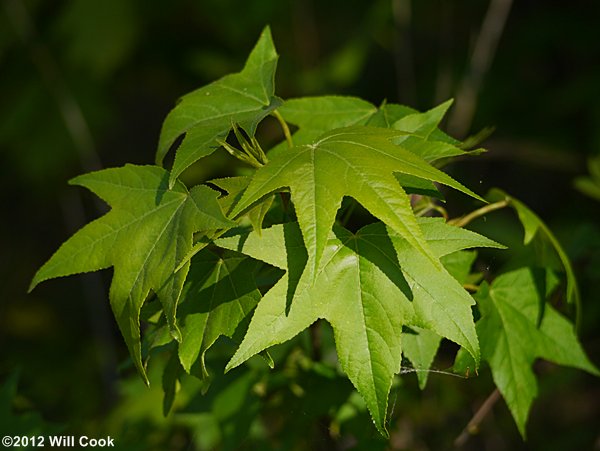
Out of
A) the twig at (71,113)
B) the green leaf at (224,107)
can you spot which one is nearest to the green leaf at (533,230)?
the green leaf at (224,107)

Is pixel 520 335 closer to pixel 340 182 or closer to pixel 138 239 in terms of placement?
pixel 340 182

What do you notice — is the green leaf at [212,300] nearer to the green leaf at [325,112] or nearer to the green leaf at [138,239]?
the green leaf at [138,239]

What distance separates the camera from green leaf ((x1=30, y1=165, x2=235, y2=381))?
0.88 metres

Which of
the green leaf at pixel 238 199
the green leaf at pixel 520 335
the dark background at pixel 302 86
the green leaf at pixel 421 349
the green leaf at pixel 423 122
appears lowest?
the dark background at pixel 302 86

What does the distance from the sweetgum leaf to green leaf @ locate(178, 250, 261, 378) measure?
0.22 feet

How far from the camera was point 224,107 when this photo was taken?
1102 mm

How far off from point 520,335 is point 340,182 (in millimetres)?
509

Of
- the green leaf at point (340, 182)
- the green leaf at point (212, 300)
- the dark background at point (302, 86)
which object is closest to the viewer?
the green leaf at point (340, 182)

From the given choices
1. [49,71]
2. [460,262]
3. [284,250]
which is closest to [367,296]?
[284,250]

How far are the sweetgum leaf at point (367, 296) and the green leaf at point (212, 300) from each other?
0.07 metres

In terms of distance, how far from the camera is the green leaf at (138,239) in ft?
2.90

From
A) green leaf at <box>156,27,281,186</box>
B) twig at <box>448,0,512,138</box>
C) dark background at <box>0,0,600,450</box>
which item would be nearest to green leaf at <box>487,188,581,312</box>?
green leaf at <box>156,27,281,186</box>

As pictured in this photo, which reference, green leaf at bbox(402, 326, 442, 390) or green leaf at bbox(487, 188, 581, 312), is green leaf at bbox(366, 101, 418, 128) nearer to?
green leaf at bbox(487, 188, 581, 312)

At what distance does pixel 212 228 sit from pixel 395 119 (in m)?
0.43
